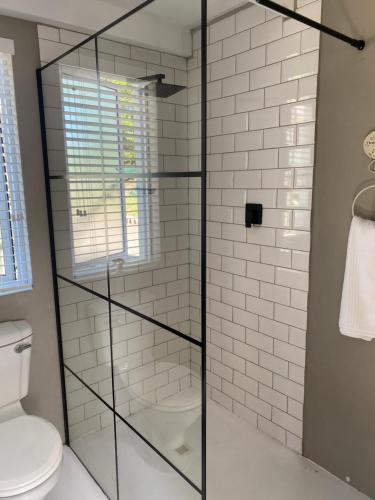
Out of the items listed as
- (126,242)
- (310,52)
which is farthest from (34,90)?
(310,52)

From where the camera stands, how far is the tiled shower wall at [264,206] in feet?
6.31

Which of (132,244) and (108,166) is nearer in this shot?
(108,166)

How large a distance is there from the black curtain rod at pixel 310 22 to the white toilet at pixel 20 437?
1.78 meters

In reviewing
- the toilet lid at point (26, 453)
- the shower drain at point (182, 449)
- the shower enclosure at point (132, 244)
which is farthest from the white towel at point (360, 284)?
the toilet lid at point (26, 453)

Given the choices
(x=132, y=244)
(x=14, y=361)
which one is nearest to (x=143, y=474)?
(x=14, y=361)

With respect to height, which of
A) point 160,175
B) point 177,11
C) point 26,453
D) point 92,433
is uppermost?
point 177,11

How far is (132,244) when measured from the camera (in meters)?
1.91

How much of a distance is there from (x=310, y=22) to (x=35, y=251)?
1686mm

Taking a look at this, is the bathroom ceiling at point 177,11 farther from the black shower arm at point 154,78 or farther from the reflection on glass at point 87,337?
the reflection on glass at point 87,337

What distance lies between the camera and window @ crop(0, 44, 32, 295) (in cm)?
189

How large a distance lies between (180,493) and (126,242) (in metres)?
1.12

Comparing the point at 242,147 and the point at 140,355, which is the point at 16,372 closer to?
the point at 140,355

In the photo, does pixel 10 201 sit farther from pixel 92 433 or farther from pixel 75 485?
pixel 75 485

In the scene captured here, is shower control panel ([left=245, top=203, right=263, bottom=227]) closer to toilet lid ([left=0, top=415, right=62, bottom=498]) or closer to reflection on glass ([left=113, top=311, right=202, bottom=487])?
reflection on glass ([left=113, top=311, right=202, bottom=487])
